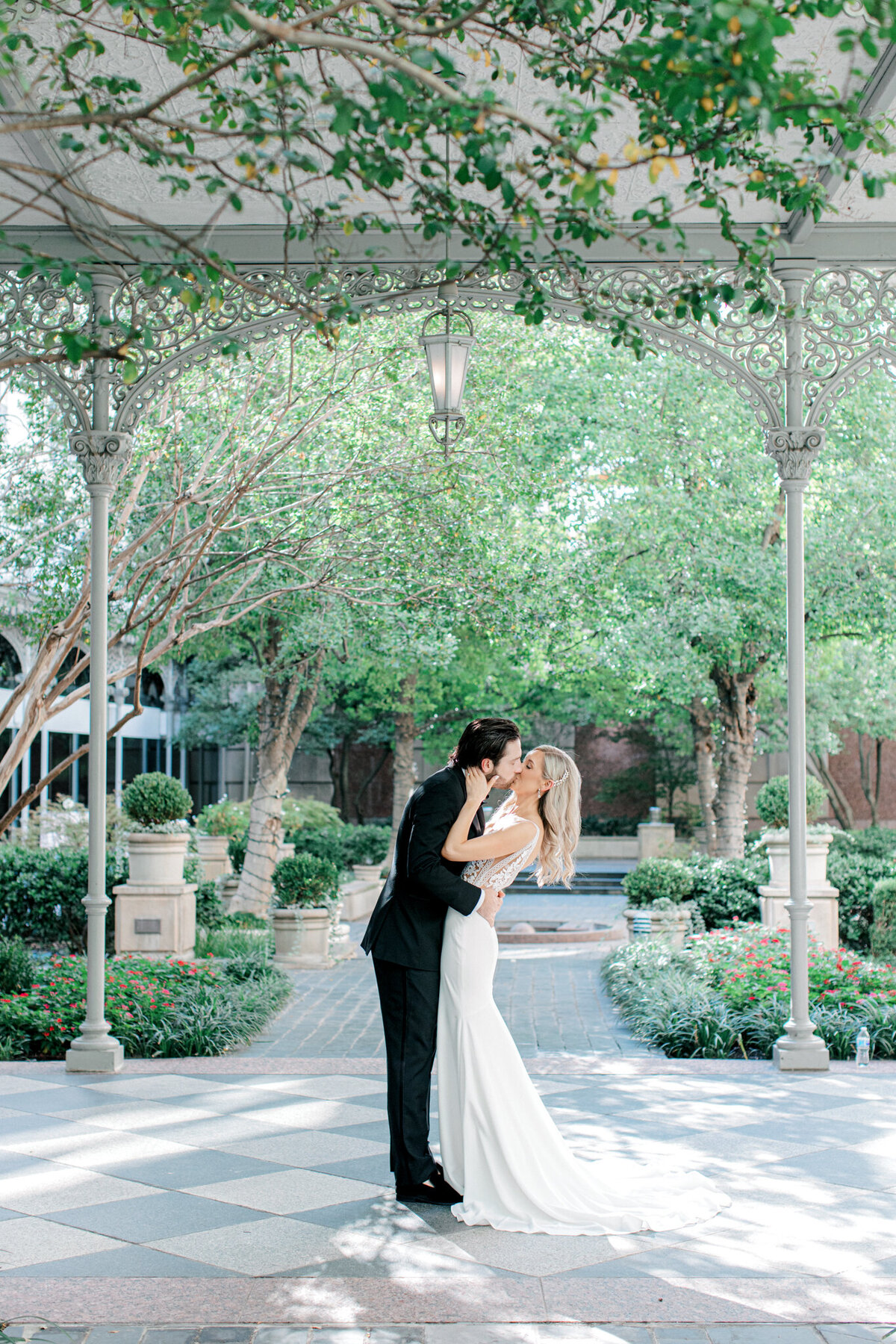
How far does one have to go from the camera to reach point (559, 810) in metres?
4.83

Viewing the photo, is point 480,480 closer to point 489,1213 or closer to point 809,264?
point 809,264

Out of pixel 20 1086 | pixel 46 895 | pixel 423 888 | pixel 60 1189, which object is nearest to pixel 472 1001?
pixel 423 888

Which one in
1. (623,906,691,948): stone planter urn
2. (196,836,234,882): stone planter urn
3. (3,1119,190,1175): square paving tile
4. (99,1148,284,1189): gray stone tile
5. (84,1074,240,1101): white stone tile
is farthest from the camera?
(196,836,234,882): stone planter urn

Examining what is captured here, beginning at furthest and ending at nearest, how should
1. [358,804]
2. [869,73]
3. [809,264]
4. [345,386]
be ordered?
[358,804], [345,386], [809,264], [869,73]

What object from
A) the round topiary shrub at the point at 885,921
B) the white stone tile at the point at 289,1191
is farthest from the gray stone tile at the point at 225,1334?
the round topiary shrub at the point at 885,921

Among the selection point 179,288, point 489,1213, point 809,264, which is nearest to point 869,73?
point 809,264

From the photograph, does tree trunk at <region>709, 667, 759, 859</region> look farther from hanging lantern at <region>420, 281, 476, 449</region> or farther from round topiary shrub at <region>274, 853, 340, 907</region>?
hanging lantern at <region>420, 281, 476, 449</region>

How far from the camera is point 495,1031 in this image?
4.73 meters

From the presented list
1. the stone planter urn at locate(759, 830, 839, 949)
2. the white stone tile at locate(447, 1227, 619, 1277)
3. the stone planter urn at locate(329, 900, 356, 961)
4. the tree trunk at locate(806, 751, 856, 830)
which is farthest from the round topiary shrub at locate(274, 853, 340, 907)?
the tree trunk at locate(806, 751, 856, 830)

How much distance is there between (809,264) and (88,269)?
4.38 metres

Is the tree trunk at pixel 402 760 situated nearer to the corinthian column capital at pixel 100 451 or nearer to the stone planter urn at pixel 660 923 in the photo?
the stone planter urn at pixel 660 923

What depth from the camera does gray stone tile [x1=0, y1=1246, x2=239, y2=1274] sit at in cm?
405

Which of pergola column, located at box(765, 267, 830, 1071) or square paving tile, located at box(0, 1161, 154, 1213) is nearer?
square paving tile, located at box(0, 1161, 154, 1213)

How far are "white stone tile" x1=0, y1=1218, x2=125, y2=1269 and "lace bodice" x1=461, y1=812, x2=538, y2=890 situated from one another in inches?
72.4
